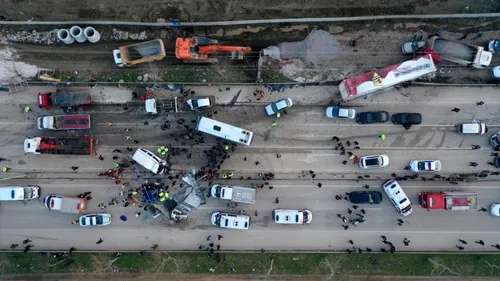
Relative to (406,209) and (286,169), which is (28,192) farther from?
(406,209)

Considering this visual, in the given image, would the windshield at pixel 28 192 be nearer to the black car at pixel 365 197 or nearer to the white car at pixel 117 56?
the white car at pixel 117 56

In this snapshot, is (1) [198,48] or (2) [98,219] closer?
(1) [198,48]

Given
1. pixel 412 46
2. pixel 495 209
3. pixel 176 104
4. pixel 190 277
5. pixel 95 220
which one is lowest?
pixel 190 277

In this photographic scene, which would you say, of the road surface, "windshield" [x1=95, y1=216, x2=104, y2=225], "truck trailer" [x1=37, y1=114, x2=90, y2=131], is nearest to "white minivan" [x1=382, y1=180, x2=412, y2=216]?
the road surface

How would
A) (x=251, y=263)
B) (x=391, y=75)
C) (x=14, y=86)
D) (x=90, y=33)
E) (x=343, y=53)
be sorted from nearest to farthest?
(x=391, y=75)
(x=90, y=33)
(x=14, y=86)
(x=251, y=263)
(x=343, y=53)

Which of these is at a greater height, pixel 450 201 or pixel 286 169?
pixel 286 169

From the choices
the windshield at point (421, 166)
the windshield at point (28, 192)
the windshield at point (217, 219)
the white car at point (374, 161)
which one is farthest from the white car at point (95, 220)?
the windshield at point (421, 166)

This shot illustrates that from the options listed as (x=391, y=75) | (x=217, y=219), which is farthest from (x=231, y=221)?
(x=391, y=75)
